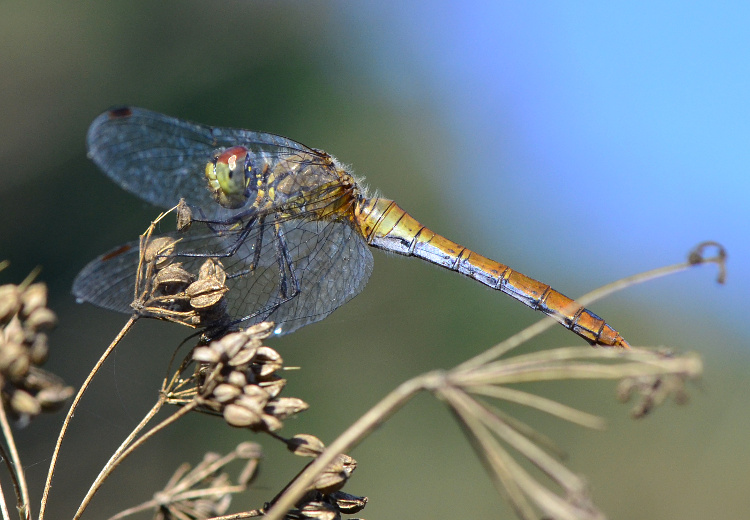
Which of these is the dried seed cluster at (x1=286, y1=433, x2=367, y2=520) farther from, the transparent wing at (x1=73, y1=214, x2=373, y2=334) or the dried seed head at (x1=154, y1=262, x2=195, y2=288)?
the transparent wing at (x1=73, y1=214, x2=373, y2=334)

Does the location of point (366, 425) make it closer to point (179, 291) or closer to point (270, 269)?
point (179, 291)

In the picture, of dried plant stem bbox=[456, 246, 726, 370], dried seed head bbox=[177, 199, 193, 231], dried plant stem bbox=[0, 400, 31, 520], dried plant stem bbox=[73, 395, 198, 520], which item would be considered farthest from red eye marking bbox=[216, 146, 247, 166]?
dried plant stem bbox=[456, 246, 726, 370]

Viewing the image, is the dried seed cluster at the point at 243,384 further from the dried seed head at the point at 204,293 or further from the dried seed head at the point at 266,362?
the dried seed head at the point at 204,293

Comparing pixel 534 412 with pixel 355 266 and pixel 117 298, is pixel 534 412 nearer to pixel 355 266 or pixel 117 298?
pixel 355 266

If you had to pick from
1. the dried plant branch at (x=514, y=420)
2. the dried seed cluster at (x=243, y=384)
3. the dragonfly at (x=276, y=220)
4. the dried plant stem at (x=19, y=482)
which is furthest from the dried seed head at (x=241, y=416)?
the dragonfly at (x=276, y=220)

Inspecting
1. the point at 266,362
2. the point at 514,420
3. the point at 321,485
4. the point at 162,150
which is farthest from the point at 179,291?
the point at 162,150

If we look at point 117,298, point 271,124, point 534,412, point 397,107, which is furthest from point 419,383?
point 397,107
